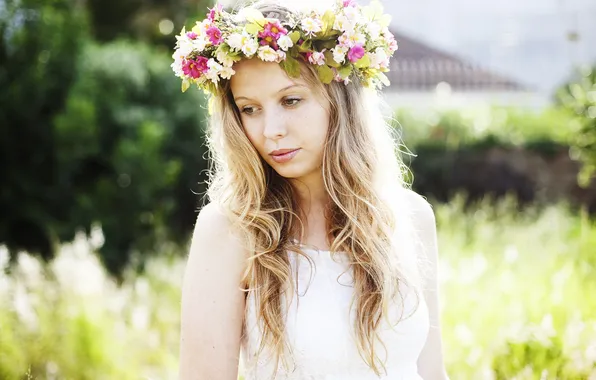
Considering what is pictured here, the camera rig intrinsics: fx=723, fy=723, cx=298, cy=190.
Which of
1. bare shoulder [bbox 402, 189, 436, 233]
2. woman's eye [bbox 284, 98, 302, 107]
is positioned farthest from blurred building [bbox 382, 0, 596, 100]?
woman's eye [bbox 284, 98, 302, 107]

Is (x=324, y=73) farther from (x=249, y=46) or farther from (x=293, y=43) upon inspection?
(x=249, y=46)

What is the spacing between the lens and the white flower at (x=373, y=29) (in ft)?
8.12

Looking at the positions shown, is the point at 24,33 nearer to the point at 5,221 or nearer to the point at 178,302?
the point at 5,221

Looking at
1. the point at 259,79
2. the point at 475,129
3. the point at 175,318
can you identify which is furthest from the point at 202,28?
the point at 475,129

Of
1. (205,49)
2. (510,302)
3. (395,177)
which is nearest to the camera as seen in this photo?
(205,49)

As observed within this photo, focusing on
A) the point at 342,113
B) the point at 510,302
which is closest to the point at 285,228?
the point at 342,113

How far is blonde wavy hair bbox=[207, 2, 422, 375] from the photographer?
227 centimetres

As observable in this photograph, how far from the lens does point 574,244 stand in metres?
6.29

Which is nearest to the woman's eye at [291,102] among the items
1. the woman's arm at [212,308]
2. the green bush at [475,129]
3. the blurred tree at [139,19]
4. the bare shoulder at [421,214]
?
the woman's arm at [212,308]

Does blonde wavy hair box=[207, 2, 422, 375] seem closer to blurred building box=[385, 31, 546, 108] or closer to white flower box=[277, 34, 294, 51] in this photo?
white flower box=[277, 34, 294, 51]

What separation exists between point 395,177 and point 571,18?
57.4 feet

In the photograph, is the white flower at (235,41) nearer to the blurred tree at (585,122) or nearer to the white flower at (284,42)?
the white flower at (284,42)

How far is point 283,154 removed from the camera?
2.33m

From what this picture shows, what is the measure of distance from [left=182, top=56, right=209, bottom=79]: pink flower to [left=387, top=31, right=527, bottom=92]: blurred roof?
16075mm
